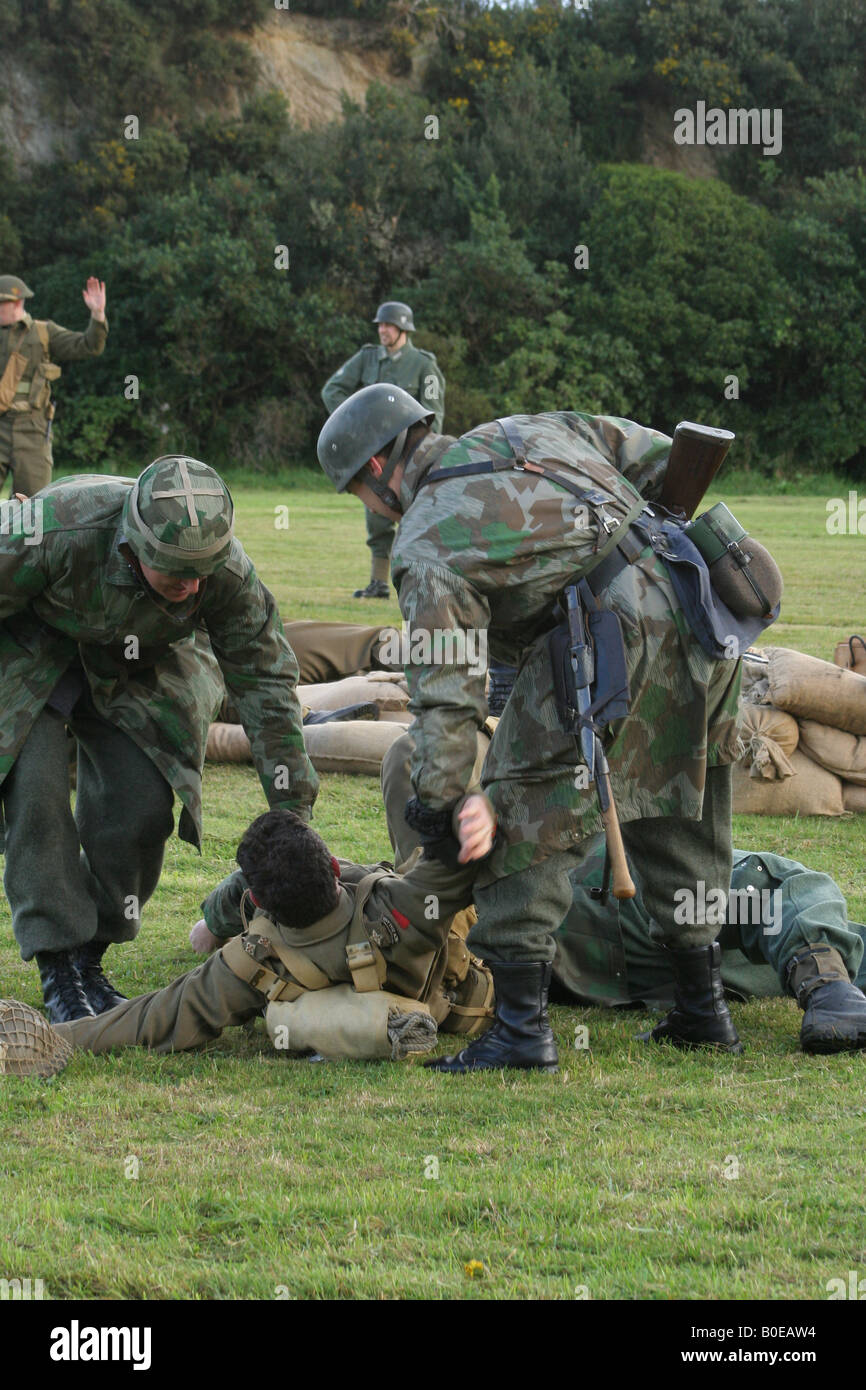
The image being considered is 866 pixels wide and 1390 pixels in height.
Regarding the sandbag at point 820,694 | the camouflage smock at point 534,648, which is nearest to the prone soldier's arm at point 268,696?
the camouflage smock at point 534,648

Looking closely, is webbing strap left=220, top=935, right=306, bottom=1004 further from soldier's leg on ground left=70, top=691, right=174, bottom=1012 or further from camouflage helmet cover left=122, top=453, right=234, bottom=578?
camouflage helmet cover left=122, top=453, right=234, bottom=578

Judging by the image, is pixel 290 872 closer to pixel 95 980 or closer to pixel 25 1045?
pixel 25 1045

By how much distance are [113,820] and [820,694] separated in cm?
351

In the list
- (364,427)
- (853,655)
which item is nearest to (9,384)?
(853,655)

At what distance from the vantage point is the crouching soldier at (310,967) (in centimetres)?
409

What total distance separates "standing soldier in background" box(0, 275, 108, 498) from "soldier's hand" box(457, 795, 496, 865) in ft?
33.3

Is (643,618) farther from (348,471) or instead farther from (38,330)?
(38,330)

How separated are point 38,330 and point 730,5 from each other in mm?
26338

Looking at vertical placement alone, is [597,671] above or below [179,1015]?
above

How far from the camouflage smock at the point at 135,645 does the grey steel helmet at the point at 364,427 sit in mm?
587

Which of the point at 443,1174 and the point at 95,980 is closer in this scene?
the point at 443,1174

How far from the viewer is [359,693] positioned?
8188 mm

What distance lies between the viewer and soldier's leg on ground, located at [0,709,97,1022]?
4719mm

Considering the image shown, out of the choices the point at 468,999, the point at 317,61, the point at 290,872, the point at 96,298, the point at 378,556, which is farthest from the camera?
the point at 317,61
